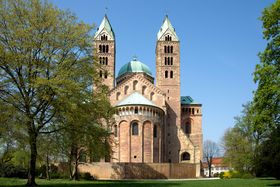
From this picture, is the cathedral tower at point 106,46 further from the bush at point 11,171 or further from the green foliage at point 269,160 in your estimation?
the green foliage at point 269,160

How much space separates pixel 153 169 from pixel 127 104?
Answer: 34.8ft

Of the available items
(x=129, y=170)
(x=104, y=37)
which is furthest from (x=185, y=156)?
(x=104, y=37)

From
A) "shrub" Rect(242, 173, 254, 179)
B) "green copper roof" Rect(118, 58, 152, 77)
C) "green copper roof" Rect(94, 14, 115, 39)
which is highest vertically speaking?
"green copper roof" Rect(94, 14, 115, 39)

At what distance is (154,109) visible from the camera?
148 ft

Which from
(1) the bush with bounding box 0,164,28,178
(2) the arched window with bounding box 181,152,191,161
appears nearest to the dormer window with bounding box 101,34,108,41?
(2) the arched window with bounding box 181,152,191,161

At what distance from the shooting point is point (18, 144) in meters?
18.9

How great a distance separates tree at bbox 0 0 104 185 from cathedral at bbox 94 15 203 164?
12.5 m

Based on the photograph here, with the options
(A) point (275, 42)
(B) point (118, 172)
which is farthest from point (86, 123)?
(B) point (118, 172)

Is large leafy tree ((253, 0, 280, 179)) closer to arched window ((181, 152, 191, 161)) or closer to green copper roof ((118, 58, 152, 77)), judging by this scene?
arched window ((181, 152, 191, 161))

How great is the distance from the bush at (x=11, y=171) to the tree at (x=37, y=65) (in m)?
10.2

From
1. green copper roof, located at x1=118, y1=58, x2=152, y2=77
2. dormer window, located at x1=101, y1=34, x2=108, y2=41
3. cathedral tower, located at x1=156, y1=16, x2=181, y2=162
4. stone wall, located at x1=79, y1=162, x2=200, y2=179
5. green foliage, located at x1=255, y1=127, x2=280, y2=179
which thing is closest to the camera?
green foliage, located at x1=255, y1=127, x2=280, y2=179

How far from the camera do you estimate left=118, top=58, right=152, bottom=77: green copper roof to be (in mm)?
62041

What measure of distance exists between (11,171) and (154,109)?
23105 millimetres

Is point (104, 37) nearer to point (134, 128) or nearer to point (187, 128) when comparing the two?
point (134, 128)
